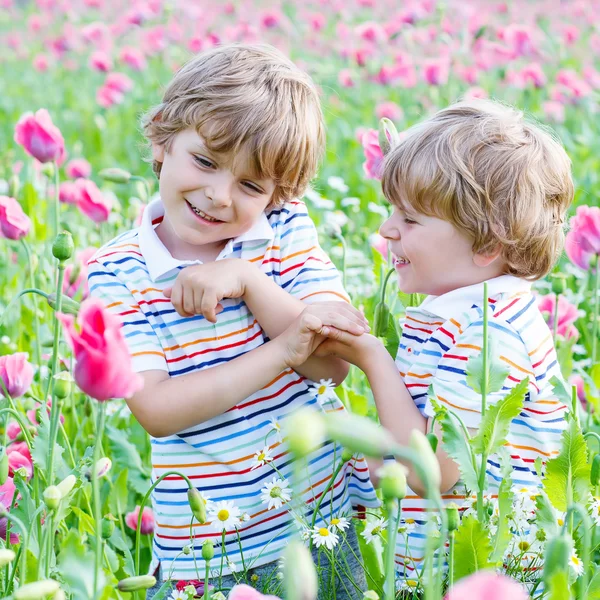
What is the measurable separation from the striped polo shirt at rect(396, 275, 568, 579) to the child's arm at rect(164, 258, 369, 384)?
4.5 inches

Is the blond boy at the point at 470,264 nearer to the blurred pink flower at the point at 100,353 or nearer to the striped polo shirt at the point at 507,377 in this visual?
the striped polo shirt at the point at 507,377

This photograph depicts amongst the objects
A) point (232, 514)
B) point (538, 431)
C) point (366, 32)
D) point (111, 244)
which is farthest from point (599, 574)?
point (366, 32)

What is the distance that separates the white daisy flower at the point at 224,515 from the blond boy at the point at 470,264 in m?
0.24

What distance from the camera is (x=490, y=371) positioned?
113cm

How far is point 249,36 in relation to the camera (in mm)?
4277

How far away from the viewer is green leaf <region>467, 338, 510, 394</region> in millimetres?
1082

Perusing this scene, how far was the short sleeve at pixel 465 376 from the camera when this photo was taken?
49.1 inches

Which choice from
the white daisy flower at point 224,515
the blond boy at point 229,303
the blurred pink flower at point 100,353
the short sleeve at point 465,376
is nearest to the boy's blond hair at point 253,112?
the blond boy at point 229,303

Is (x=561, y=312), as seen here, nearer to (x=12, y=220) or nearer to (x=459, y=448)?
(x=459, y=448)

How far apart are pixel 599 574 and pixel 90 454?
677 millimetres

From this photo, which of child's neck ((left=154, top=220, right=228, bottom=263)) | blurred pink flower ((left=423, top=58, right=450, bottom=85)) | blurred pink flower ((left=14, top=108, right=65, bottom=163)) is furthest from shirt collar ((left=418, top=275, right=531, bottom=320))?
blurred pink flower ((left=423, top=58, right=450, bottom=85))

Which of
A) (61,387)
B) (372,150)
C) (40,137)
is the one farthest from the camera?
(40,137)

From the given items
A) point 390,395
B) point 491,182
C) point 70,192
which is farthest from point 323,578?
point 70,192

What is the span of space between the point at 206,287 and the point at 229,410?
209mm
